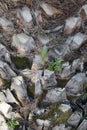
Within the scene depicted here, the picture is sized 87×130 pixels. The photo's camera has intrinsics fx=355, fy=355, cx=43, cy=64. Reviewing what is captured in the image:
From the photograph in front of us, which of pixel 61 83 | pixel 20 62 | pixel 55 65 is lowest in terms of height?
pixel 61 83

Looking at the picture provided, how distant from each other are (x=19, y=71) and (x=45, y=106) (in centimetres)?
77

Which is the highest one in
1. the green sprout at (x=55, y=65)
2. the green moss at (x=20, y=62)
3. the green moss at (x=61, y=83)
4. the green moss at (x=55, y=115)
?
the green moss at (x=20, y=62)

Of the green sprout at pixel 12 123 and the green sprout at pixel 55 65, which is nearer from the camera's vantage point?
the green sprout at pixel 12 123

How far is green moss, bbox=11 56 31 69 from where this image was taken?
638 centimetres

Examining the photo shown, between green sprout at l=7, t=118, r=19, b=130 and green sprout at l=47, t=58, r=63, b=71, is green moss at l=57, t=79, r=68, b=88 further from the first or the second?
green sprout at l=7, t=118, r=19, b=130

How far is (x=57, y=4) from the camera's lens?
6.64 metres

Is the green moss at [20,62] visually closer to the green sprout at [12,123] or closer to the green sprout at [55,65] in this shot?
the green sprout at [55,65]

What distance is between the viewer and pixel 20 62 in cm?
641

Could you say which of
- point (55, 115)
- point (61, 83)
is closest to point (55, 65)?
point (61, 83)

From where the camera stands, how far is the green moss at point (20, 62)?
6.38m

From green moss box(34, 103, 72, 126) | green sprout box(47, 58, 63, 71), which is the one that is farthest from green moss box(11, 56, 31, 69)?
green moss box(34, 103, 72, 126)

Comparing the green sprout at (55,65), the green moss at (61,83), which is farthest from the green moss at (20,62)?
the green moss at (61,83)

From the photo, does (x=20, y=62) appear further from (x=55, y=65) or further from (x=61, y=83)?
(x=61, y=83)

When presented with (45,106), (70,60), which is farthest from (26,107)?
(70,60)
